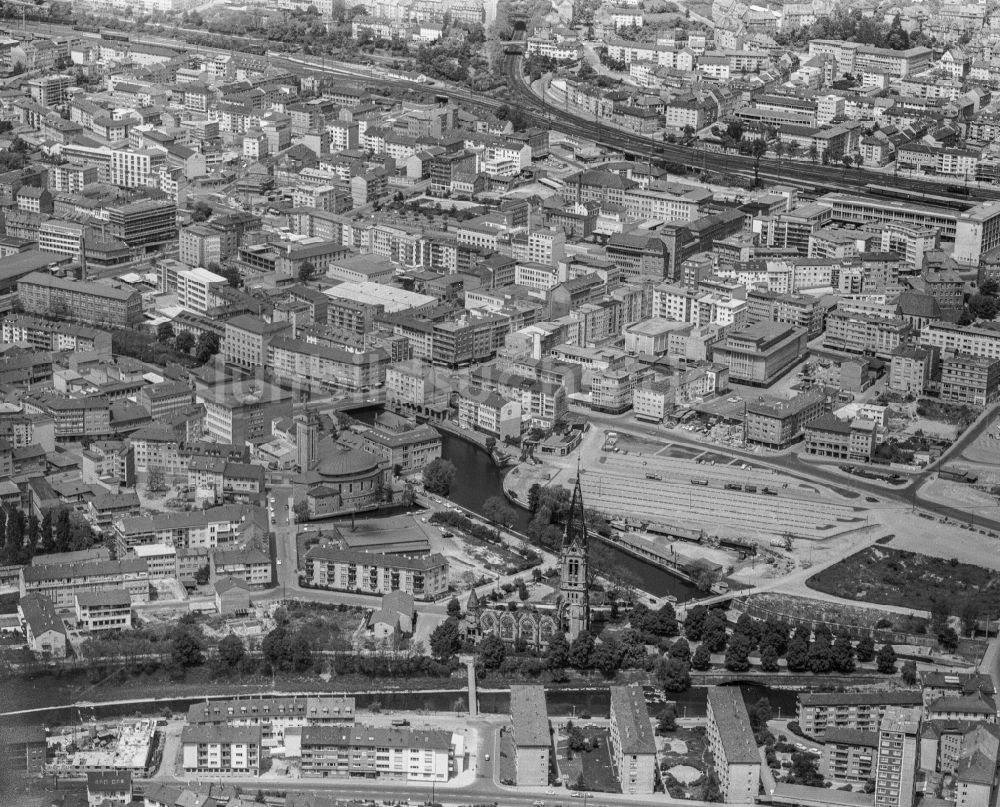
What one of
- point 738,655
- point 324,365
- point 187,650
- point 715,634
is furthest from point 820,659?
point 324,365

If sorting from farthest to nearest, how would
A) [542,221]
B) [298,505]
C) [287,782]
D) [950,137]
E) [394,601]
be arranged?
1. [950,137]
2. [542,221]
3. [298,505]
4. [394,601]
5. [287,782]

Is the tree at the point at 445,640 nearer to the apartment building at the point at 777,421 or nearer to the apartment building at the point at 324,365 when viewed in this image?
the apartment building at the point at 777,421

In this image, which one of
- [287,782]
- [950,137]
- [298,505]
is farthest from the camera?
[950,137]

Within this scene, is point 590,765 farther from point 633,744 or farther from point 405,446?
point 405,446

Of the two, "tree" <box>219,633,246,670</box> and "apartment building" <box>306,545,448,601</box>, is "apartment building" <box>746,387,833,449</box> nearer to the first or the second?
"apartment building" <box>306,545,448,601</box>

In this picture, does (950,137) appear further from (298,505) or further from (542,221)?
(298,505)

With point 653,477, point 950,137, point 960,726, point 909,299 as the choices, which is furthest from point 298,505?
point 950,137

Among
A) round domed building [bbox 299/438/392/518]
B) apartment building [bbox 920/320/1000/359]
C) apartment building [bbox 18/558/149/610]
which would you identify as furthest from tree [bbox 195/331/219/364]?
apartment building [bbox 920/320/1000/359]

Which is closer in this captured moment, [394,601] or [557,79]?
[394,601]
